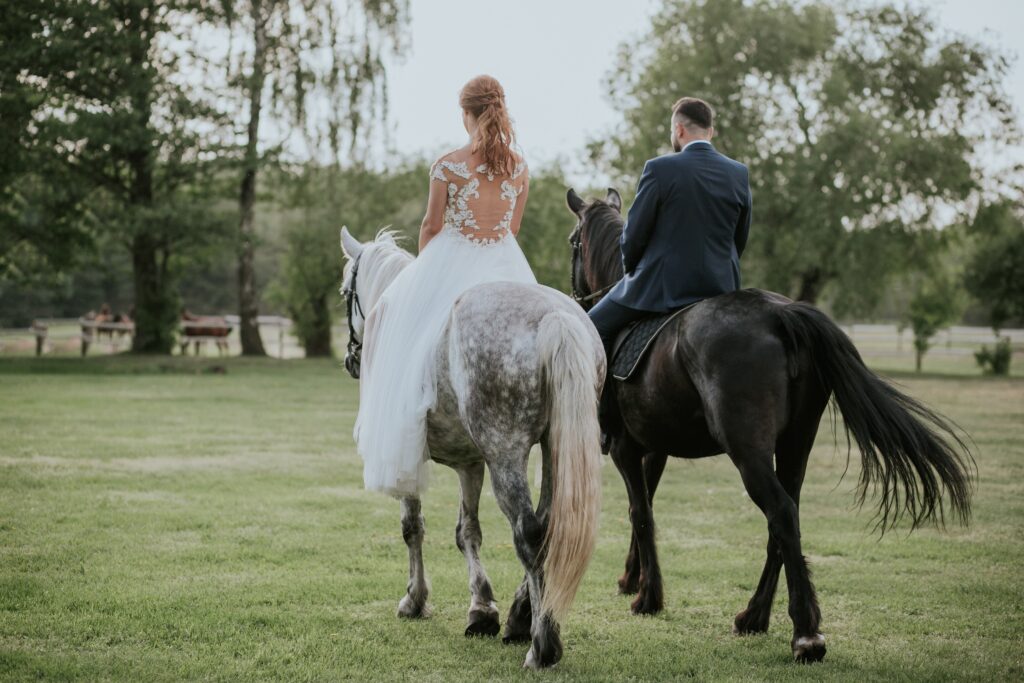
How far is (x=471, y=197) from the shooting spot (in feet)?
17.4

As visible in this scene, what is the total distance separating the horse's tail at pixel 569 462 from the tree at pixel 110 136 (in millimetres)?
24943

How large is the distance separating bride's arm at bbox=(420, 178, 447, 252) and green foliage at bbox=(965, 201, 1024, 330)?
3456 cm

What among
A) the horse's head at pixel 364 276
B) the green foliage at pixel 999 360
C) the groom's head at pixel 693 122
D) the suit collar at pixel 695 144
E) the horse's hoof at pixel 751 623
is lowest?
the horse's hoof at pixel 751 623

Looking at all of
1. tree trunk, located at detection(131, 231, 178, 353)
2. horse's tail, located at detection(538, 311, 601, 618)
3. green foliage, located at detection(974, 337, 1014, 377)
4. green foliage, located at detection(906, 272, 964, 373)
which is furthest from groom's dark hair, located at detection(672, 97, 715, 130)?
green foliage, located at detection(906, 272, 964, 373)

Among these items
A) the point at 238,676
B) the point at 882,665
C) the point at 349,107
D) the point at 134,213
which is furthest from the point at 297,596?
the point at 349,107

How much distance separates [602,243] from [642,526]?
2.07 meters

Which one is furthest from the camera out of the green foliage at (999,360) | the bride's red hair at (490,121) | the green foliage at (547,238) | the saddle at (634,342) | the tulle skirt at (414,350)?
Answer: the green foliage at (547,238)

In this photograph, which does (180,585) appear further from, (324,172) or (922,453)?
(324,172)

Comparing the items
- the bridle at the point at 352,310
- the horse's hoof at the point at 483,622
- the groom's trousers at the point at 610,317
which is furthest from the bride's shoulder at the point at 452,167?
the horse's hoof at the point at 483,622

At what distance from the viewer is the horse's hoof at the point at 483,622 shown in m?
5.40

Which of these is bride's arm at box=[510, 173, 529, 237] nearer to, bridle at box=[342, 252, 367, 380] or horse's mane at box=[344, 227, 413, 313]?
horse's mane at box=[344, 227, 413, 313]

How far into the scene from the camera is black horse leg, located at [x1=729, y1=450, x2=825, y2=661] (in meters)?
4.91

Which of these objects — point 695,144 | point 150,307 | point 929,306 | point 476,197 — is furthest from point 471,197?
point 929,306

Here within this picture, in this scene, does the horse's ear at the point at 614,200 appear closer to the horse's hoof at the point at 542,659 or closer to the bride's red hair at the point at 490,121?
the bride's red hair at the point at 490,121
